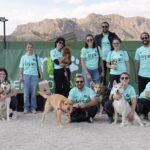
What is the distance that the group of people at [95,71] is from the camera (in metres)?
9.67

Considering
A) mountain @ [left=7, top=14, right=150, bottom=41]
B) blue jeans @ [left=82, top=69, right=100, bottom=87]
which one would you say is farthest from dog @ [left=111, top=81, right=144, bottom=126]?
mountain @ [left=7, top=14, right=150, bottom=41]

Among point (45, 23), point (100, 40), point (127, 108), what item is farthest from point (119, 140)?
point (45, 23)

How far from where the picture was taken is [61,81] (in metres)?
11.0

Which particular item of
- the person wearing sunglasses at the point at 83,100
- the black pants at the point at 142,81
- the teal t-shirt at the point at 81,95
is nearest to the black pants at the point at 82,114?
the person wearing sunglasses at the point at 83,100

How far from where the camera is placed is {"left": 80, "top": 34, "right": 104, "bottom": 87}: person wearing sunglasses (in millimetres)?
10555

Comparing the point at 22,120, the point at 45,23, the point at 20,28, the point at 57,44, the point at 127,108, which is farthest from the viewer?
the point at 20,28

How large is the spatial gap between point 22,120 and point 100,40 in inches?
104

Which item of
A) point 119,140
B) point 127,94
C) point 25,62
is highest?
point 25,62

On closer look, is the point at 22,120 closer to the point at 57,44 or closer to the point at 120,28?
the point at 57,44

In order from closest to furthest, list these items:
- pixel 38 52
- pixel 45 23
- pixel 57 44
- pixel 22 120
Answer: pixel 22 120 → pixel 57 44 → pixel 38 52 → pixel 45 23

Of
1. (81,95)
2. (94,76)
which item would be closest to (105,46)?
(94,76)

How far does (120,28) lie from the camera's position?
6575 centimetres

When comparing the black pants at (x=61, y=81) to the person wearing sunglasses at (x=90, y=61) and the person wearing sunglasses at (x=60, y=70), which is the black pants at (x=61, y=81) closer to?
the person wearing sunglasses at (x=60, y=70)

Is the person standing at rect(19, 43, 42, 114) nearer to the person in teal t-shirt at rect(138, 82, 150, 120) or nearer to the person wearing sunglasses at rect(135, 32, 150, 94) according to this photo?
the person wearing sunglasses at rect(135, 32, 150, 94)
